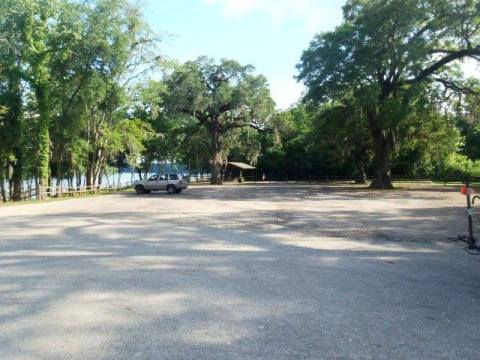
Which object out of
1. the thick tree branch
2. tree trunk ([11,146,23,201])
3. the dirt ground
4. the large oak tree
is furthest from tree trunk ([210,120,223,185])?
the dirt ground

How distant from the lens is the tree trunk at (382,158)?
35781mm

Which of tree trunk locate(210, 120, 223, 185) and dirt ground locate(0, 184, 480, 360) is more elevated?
tree trunk locate(210, 120, 223, 185)

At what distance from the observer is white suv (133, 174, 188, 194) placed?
105 ft

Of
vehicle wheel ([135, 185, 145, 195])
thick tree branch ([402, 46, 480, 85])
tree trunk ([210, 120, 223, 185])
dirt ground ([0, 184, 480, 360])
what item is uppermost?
thick tree branch ([402, 46, 480, 85])

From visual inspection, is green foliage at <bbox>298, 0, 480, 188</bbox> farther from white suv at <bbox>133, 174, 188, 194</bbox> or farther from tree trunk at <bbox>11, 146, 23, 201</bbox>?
tree trunk at <bbox>11, 146, 23, 201</bbox>

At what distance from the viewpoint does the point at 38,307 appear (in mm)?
5039

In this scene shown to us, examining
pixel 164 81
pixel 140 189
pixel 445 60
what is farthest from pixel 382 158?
pixel 164 81

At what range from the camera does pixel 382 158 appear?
35.8m

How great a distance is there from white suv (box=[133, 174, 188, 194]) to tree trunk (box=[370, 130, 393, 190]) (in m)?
16.4

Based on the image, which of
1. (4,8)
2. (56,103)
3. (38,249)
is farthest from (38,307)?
(56,103)

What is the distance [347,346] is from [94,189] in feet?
116

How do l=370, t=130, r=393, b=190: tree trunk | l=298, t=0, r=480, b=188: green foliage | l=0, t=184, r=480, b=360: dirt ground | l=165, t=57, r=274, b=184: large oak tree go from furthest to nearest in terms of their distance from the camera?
l=165, t=57, r=274, b=184: large oak tree → l=370, t=130, r=393, b=190: tree trunk → l=298, t=0, r=480, b=188: green foliage → l=0, t=184, r=480, b=360: dirt ground

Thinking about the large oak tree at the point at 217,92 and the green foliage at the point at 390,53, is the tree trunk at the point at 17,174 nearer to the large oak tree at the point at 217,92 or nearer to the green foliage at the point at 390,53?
the large oak tree at the point at 217,92

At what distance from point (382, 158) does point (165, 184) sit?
18.2 metres
